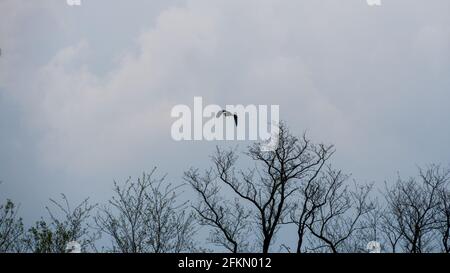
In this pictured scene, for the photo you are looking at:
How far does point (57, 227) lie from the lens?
16.1 meters

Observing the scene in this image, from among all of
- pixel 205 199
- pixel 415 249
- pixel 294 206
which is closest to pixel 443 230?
pixel 415 249
